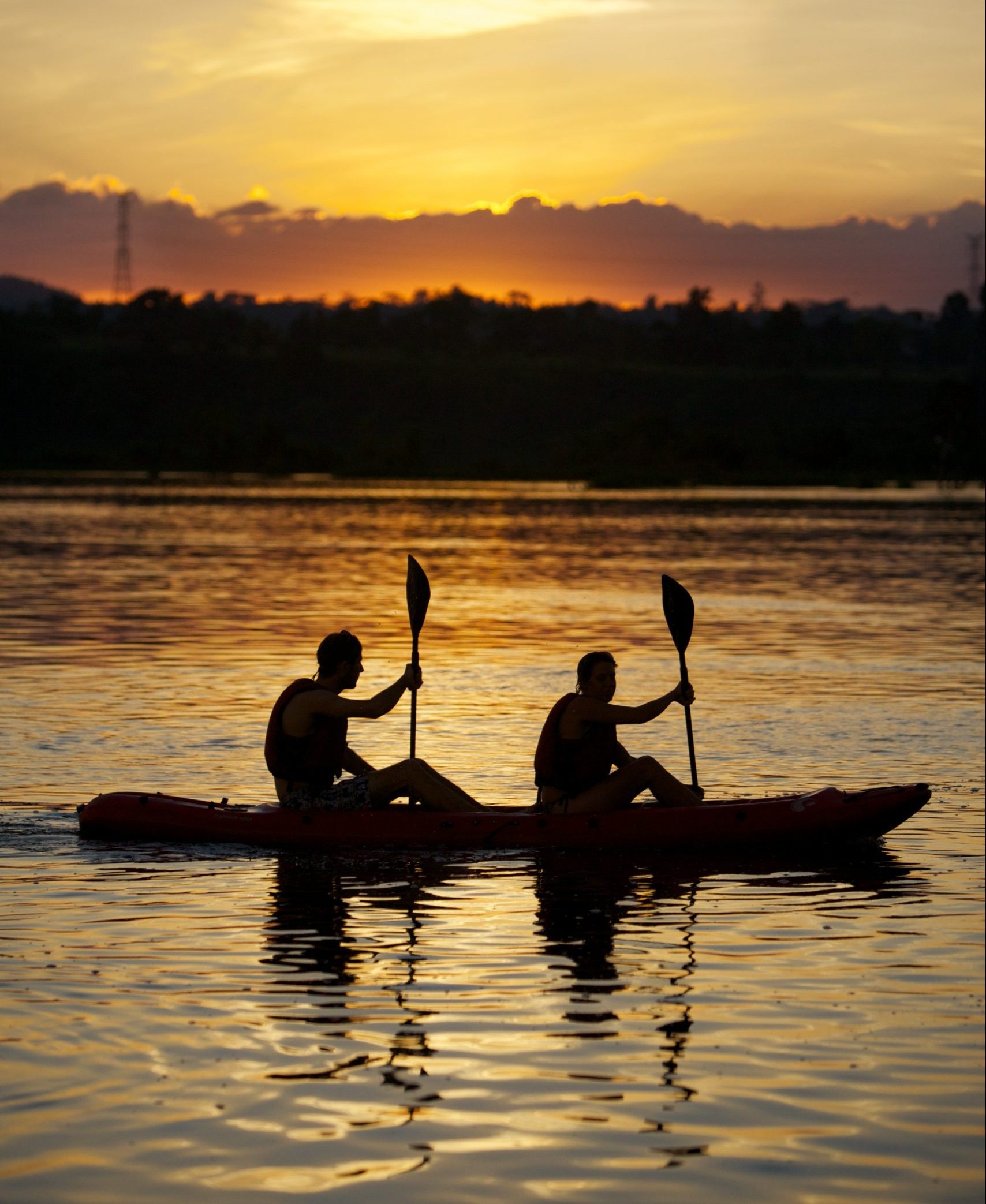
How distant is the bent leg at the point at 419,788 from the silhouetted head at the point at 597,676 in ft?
3.23

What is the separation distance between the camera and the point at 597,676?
11188 millimetres

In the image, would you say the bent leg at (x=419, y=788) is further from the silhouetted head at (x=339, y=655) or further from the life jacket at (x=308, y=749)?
the silhouetted head at (x=339, y=655)

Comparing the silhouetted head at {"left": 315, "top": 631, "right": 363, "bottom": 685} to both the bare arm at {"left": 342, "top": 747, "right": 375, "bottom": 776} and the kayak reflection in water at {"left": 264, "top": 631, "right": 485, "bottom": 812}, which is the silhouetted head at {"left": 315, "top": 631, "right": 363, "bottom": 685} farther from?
the bare arm at {"left": 342, "top": 747, "right": 375, "bottom": 776}

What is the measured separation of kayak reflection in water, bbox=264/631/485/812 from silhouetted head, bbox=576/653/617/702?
96cm

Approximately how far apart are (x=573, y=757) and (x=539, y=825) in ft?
1.51

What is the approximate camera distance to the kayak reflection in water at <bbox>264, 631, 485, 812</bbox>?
11.1 metres

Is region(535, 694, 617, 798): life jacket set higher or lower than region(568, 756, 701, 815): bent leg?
higher

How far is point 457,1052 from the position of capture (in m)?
7.13

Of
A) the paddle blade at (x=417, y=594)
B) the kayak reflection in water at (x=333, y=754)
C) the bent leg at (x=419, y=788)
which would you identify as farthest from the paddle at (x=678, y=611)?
the kayak reflection in water at (x=333, y=754)

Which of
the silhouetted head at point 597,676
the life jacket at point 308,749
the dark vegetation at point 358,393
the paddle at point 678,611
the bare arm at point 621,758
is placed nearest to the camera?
the silhouetted head at point 597,676

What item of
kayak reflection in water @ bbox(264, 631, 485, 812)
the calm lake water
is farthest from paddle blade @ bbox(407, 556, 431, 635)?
kayak reflection in water @ bbox(264, 631, 485, 812)

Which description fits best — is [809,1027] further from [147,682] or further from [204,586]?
[204,586]

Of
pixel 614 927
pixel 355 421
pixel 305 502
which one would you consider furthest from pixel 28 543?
pixel 355 421

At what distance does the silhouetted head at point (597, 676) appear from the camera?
1116cm
